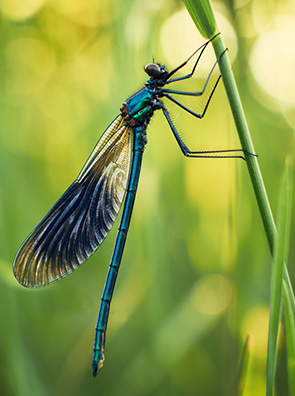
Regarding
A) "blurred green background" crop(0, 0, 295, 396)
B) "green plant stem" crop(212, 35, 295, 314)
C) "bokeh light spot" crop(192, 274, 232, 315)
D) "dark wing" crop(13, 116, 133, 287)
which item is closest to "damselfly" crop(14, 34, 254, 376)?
"dark wing" crop(13, 116, 133, 287)

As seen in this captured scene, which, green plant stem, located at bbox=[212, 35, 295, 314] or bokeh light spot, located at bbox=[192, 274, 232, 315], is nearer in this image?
green plant stem, located at bbox=[212, 35, 295, 314]

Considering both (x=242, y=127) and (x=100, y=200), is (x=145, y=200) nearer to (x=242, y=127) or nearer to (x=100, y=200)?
(x=100, y=200)

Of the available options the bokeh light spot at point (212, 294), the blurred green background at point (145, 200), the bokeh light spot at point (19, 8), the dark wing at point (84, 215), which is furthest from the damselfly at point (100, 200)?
the bokeh light spot at point (19, 8)

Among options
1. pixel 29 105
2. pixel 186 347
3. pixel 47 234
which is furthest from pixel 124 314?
pixel 29 105

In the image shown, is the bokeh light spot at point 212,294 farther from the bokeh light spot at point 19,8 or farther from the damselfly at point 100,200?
the bokeh light spot at point 19,8

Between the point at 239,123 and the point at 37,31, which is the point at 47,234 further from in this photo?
the point at 37,31

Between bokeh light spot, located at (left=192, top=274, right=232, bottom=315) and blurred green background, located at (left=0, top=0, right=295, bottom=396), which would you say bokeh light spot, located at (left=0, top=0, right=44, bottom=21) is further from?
bokeh light spot, located at (left=192, top=274, right=232, bottom=315)
